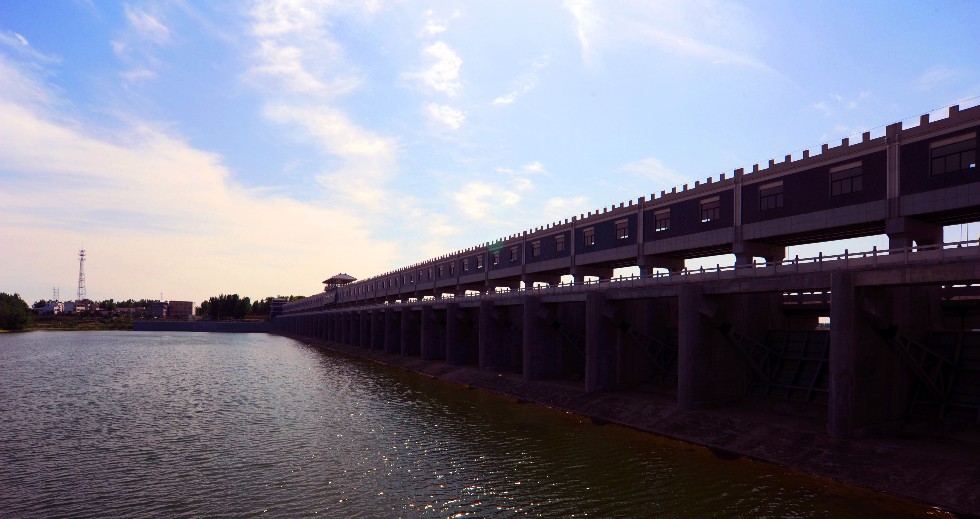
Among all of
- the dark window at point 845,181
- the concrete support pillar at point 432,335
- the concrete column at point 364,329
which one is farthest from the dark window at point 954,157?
the concrete column at point 364,329

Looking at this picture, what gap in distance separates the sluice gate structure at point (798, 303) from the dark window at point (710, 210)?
13cm

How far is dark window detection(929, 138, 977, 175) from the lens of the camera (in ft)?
106

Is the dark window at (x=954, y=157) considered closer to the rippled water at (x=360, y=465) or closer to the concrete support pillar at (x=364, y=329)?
the rippled water at (x=360, y=465)

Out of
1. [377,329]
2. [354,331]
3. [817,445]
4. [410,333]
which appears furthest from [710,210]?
[354,331]

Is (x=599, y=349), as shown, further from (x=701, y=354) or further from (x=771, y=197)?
(x=771, y=197)

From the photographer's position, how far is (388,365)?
83125mm

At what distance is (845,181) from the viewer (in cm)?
3841

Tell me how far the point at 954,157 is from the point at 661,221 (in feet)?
72.9

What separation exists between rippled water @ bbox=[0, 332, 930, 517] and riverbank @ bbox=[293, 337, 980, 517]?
113 cm

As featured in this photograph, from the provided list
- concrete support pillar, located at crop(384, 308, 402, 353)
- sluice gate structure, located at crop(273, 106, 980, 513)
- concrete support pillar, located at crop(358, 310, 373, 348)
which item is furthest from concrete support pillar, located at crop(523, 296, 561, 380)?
concrete support pillar, located at crop(358, 310, 373, 348)

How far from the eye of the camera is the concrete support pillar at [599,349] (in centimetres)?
4500

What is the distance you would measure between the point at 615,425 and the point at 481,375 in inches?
937

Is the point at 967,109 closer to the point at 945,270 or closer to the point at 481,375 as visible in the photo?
the point at 945,270

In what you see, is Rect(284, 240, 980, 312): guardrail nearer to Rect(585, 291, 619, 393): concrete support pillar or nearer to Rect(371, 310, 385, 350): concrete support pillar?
Rect(585, 291, 619, 393): concrete support pillar
